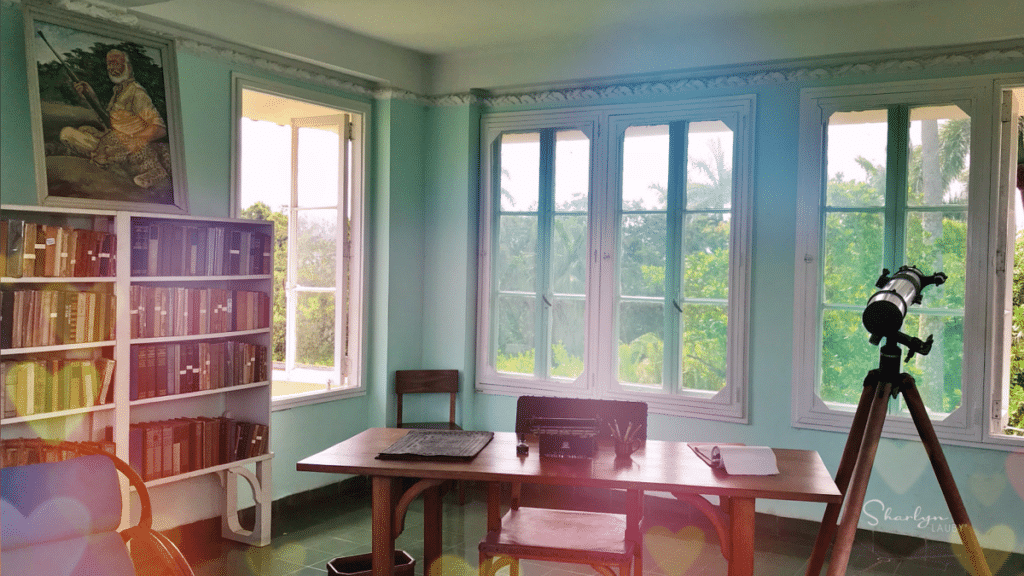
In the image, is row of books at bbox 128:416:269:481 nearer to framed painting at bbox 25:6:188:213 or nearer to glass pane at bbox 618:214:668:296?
framed painting at bbox 25:6:188:213

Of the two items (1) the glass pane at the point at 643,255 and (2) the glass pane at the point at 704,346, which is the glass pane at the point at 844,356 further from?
(1) the glass pane at the point at 643,255

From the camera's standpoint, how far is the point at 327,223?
5.79 meters

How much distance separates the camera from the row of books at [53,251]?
351cm

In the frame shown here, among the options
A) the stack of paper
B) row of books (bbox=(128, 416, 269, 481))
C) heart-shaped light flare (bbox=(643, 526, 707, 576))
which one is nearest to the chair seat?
the stack of paper

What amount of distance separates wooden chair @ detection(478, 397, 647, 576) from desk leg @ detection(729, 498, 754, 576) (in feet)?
1.27

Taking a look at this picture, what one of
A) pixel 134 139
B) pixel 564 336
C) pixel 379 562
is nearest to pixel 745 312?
pixel 564 336

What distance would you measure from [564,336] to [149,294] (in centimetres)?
285

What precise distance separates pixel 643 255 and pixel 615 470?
264cm

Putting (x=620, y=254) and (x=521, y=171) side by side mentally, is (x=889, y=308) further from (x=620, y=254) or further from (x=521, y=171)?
(x=521, y=171)

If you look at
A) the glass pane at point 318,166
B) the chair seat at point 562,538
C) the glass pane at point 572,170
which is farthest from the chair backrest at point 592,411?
the glass pane at point 318,166

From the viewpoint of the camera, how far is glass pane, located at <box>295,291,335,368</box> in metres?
5.72

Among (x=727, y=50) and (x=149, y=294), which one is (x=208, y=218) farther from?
(x=727, y=50)

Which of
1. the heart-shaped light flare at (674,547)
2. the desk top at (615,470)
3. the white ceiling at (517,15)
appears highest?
the white ceiling at (517,15)

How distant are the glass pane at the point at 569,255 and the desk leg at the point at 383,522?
9.42 feet
